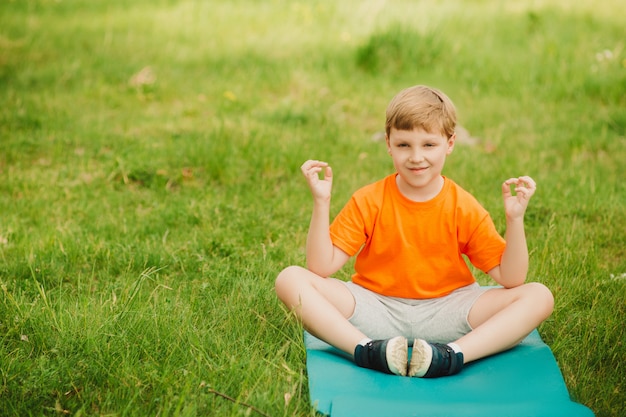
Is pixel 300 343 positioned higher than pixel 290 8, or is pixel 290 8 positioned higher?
pixel 290 8

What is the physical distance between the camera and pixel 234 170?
4.63 m

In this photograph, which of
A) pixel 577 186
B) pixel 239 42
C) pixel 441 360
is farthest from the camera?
pixel 239 42

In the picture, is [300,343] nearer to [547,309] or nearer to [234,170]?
[547,309]

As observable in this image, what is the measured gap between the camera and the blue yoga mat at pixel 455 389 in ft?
7.89

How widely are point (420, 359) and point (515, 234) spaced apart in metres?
0.56

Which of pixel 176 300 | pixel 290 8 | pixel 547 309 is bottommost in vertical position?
pixel 176 300

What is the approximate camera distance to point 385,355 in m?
2.65

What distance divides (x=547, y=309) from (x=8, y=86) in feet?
15.7

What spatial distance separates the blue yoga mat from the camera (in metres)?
2.41

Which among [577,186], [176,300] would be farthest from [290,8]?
[176,300]

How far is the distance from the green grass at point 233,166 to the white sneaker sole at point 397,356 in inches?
12.2

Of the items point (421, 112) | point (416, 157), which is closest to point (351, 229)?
point (416, 157)

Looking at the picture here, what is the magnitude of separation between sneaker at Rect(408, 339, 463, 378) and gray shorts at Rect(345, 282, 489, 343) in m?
0.24

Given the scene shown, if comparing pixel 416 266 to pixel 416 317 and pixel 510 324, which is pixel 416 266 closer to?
pixel 416 317
